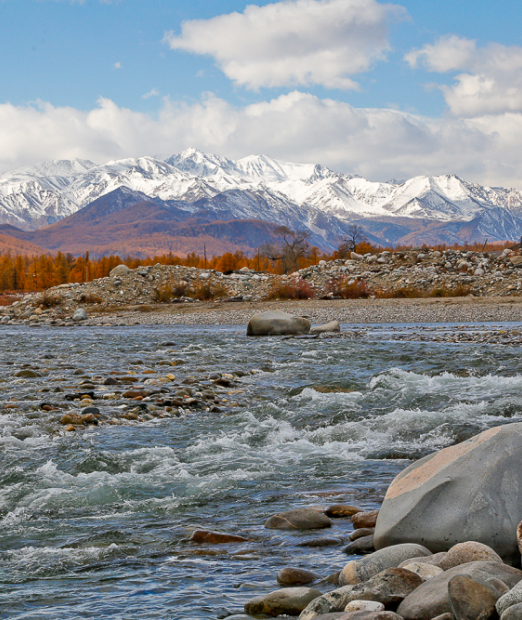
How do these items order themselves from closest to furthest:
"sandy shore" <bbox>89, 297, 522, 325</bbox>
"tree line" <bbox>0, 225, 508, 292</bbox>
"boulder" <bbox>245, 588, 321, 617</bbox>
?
1. "boulder" <bbox>245, 588, 321, 617</bbox>
2. "sandy shore" <bbox>89, 297, 522, 325</bbox>
3. "tree line" <bbox>0, 225, 508, 292</bbox>

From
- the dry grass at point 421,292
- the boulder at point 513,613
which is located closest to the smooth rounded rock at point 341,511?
the boulder at point 513,613

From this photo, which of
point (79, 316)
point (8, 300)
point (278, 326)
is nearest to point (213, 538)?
point (278, 326)

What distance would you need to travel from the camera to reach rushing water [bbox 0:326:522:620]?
475cm

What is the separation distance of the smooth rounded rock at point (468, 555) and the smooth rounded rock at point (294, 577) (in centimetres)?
98

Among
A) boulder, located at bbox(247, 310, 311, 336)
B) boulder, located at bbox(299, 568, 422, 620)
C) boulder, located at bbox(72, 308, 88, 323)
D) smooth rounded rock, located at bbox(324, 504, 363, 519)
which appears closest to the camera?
boulder, located at bbox(299, 568, 422, 620)

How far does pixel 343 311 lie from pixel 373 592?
38.4 meters

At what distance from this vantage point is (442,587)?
12.6ft

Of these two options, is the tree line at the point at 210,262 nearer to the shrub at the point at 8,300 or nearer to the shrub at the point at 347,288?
the shrub at the point at 8,300

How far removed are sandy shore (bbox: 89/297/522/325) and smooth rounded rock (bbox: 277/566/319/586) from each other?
32467 millimetres

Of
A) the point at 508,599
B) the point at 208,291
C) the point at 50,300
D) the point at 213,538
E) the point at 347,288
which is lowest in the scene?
the point at 213,538

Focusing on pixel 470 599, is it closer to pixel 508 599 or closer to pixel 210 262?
pixel 508 599

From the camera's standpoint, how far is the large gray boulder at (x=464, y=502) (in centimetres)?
495

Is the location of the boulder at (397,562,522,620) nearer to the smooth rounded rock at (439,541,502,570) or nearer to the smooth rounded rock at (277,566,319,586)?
the smooth rounded rock at (439,541,502,570)

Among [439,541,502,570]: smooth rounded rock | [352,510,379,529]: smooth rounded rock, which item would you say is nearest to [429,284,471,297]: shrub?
[352,510,379,529]: smooth rounded rock
